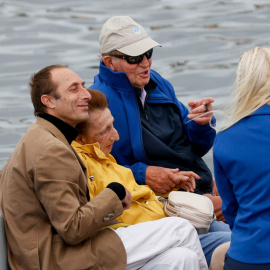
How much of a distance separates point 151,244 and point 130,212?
19.1 inches

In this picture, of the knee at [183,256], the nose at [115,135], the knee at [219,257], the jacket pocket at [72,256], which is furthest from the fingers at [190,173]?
the jacket pocket at [72,256]

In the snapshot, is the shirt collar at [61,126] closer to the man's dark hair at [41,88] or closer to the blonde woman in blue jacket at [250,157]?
the man's dark hair at [41,88]

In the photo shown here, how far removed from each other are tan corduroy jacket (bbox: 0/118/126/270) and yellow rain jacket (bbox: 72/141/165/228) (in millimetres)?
452

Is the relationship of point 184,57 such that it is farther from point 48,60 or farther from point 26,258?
point 26,258

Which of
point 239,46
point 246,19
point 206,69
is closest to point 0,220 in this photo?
point 206,69

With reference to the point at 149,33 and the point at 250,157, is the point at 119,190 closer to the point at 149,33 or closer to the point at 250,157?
the point at 250,157

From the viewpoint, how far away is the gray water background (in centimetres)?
1102

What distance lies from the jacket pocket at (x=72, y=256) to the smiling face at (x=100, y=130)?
0.85 meters

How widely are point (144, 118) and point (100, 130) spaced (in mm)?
589

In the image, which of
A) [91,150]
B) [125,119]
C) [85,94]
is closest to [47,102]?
[85,94]

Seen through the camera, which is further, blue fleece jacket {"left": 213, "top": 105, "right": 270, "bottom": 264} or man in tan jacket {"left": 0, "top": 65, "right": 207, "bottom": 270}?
man in tan jacket {"left": 0, "top": 65, "right": 207, "bottom": 270}

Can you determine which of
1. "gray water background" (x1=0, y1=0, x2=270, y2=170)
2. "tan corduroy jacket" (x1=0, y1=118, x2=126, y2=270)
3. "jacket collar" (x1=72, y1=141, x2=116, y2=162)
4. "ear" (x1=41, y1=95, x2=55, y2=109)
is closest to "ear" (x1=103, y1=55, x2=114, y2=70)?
"jacket collar" (x1=72, y1=141, x2=116, y2=162)

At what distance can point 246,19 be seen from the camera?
14086 mm

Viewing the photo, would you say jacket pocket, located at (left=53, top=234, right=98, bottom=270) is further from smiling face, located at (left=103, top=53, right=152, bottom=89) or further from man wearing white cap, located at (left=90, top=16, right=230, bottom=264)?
smiling face, located at (left=103, top=53, right=152, bottom=89)
